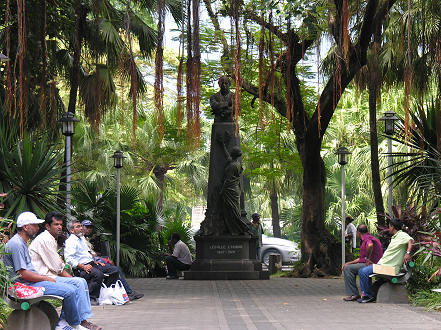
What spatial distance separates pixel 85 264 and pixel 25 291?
493 centimetres

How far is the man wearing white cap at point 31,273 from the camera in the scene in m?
9.30

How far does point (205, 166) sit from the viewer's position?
52.2 meters

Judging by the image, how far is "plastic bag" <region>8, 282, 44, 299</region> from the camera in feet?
30.0

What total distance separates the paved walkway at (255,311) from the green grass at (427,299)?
0.22 meters

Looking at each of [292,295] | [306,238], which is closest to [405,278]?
[292,295]

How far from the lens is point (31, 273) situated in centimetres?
934

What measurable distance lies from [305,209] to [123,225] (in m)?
5.78

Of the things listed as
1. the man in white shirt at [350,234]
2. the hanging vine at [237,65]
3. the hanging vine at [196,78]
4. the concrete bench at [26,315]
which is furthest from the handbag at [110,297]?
the man in white shirt at [350,234]

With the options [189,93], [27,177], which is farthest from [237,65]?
[27,177]

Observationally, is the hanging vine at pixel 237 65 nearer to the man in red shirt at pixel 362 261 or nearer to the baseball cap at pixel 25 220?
the baseball cap at pixel 25 220

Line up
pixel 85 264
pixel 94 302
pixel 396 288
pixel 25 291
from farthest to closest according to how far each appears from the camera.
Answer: pixel 94 302 < pixel 396 288 < pixel 85 264 < pixel 25 291

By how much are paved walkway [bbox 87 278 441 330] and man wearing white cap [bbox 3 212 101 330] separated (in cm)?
108

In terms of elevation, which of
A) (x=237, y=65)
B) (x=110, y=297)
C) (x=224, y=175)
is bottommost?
(x=110, y=297)

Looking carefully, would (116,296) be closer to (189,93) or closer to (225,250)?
(189,93)
